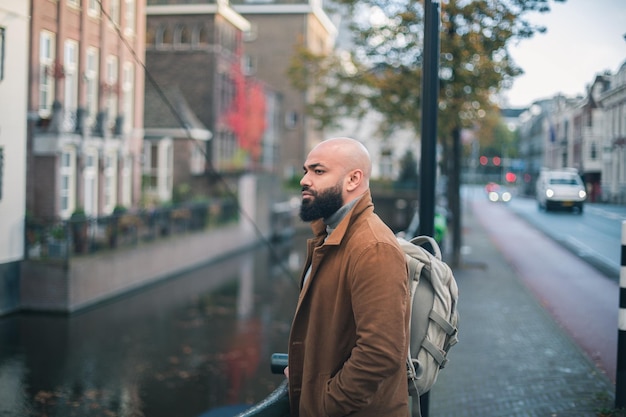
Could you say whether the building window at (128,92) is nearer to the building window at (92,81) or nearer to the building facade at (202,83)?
the building window at (92,81)

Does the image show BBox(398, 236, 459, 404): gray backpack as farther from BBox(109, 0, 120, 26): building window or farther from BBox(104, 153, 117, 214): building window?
BBox(104, 153, 117, 214): building window

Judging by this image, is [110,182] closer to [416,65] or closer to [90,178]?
[90,178]

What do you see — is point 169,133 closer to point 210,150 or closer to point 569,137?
point 210,150

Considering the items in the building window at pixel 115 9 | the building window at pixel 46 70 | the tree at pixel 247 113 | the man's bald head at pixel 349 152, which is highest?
the tree at pixel 247 113

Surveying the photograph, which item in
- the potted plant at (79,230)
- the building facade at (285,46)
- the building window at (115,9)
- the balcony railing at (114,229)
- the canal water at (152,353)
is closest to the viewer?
the building window at (115,9)

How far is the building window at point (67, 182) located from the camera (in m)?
19.1

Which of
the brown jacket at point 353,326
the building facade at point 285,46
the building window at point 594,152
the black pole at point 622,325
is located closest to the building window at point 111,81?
the building window at point 594,152

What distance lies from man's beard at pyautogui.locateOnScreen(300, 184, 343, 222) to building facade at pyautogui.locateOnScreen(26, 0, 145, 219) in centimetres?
441

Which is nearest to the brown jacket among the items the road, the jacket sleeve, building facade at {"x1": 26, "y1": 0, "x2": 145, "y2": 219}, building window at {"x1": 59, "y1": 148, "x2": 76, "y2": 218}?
the jacket sleeve

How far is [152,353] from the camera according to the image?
1334 cm

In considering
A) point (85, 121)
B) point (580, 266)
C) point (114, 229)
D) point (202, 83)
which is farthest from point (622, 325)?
point (202, 83)

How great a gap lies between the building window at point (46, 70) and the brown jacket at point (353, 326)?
4994 mm

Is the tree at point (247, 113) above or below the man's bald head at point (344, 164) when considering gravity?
above

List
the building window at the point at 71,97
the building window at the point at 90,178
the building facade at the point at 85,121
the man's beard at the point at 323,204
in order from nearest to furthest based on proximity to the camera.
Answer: the man's beard at the point at 323,204
the building facade at the point at 85,121
the building window at the point at 71,97
the building window at the point at 90,178
